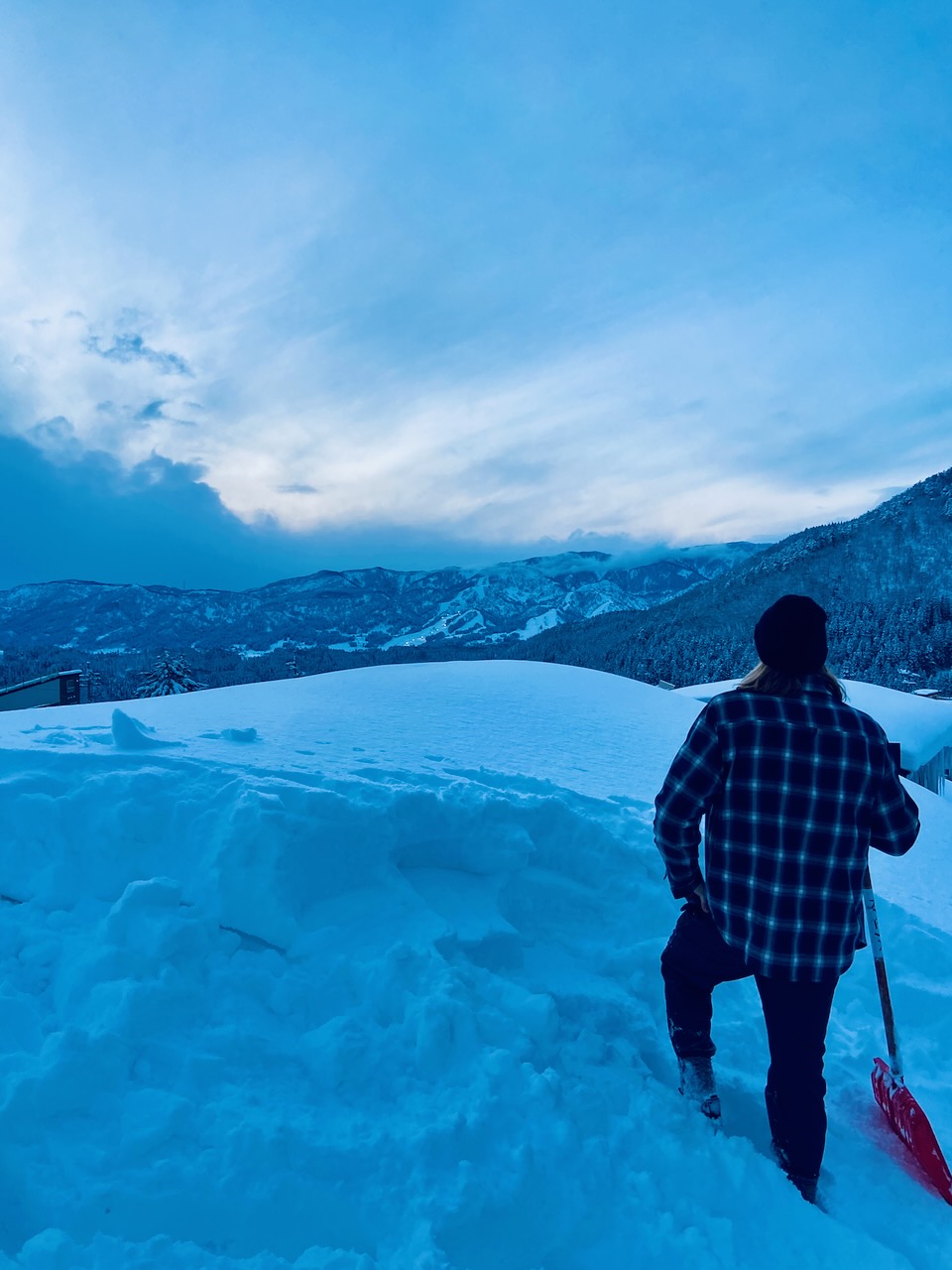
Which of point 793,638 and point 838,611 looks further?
point 838,611

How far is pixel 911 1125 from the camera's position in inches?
97.3

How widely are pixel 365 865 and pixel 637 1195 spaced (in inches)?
70.3

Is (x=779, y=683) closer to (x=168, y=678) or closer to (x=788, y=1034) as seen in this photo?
(x=788, y=1034)

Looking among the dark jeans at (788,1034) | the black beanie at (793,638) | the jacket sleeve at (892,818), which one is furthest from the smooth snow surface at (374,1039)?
the black beanie at (793,638)

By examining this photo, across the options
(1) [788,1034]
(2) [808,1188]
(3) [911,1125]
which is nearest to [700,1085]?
(2) [808,1188]

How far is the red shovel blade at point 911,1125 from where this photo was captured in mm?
2340

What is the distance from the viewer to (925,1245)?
2.16m

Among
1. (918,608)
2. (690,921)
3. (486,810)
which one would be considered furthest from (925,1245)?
(918,608)

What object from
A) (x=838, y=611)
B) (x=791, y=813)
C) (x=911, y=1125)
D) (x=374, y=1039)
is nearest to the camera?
(x=791, y=813)

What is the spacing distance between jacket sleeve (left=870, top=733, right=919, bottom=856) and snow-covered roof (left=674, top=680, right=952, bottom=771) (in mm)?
10347

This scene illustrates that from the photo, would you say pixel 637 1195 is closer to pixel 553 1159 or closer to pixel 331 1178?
pixel 553 1159

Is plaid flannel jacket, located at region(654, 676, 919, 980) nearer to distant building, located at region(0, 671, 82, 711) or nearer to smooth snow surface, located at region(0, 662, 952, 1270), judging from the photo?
smooth snow surface, located at region(0, 662, 952, 1270)

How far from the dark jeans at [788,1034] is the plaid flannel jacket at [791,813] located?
0.37 feet

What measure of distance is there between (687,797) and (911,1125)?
1.70 metres
